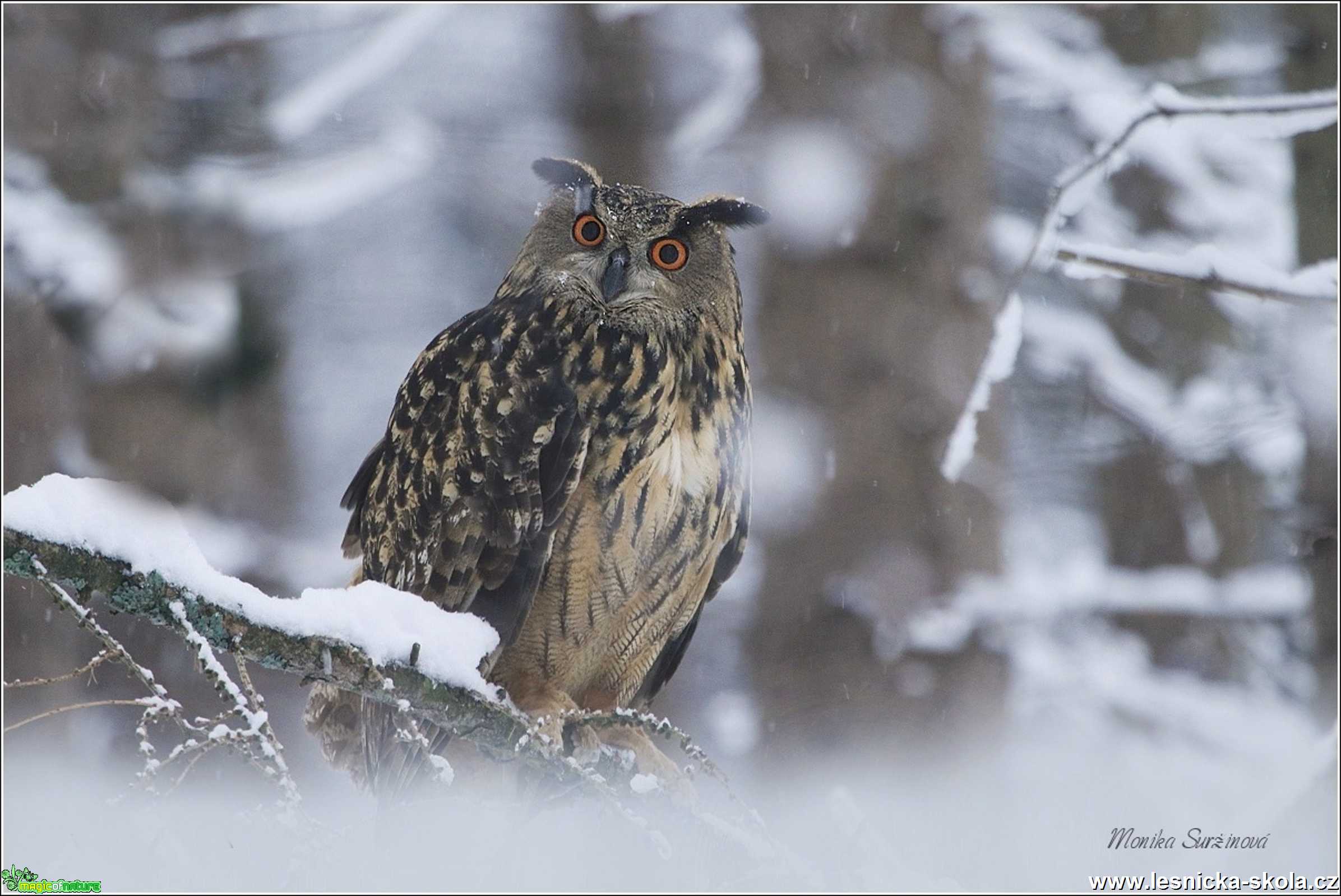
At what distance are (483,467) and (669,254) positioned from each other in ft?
2.33

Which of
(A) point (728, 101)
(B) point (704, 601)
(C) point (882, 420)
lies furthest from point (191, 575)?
(A) point (728, 101)

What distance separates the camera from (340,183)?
20.2 ft

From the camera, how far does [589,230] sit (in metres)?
2.86

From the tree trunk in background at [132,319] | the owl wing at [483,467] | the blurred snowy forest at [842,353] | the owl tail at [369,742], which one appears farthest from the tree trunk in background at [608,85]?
the owl tail at [369,742]

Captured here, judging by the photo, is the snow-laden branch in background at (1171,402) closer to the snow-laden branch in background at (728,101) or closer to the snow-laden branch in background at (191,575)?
the snow-laden branch in background at (728,101)

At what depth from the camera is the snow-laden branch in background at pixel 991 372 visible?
5.79 ft

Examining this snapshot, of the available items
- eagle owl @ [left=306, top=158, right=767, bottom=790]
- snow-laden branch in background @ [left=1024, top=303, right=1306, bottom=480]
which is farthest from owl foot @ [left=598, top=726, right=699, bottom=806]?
snow-laden branch in background @ [left=1024, top=303, right=1306, bottom=480]

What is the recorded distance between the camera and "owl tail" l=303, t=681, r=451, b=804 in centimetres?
267

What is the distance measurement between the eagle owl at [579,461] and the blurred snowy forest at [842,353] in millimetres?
572

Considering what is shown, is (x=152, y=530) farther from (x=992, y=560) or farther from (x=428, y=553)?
(x=992, y=560)

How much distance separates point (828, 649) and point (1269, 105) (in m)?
2.67

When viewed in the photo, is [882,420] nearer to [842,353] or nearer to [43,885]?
[842,353]

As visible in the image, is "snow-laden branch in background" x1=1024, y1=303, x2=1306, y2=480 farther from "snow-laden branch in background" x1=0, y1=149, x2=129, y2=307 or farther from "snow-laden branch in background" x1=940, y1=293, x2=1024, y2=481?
"snow-laden branch in background" x1=0, y1=149, x2=129, y2=307

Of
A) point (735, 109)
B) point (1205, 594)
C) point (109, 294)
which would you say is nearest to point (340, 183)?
point (109, 294)
